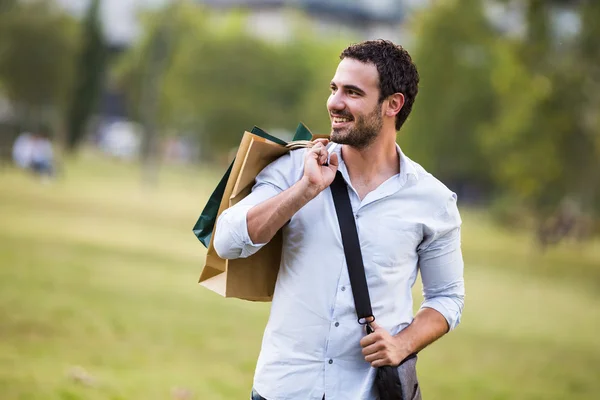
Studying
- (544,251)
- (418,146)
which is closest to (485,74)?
(418,146)

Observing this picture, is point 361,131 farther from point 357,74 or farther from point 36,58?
point 36,58

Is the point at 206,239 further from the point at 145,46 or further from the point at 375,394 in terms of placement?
the point at 145,46

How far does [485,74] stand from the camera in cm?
3400

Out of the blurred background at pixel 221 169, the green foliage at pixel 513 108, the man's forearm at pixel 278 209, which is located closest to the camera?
the man's forearm at pixel 278 209

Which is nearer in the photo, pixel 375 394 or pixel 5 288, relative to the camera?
pixel 375 394

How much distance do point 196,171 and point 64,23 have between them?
39.8 ft

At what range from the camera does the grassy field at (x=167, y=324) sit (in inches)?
274

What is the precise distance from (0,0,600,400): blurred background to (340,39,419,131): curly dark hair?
12.7 feet

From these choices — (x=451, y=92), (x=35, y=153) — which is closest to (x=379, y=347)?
(x=35, y=153)

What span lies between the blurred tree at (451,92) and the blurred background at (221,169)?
0.25 feet

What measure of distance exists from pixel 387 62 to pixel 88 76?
28.8 m

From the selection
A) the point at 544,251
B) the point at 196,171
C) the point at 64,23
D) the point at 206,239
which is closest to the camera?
the point at 206,239

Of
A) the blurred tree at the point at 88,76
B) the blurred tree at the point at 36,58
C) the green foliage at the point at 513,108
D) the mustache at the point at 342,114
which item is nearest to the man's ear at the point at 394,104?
the mustache at the point at 342,114

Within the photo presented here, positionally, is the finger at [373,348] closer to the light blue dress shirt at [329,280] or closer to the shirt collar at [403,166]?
the light blue dress shirt at [329,280]
